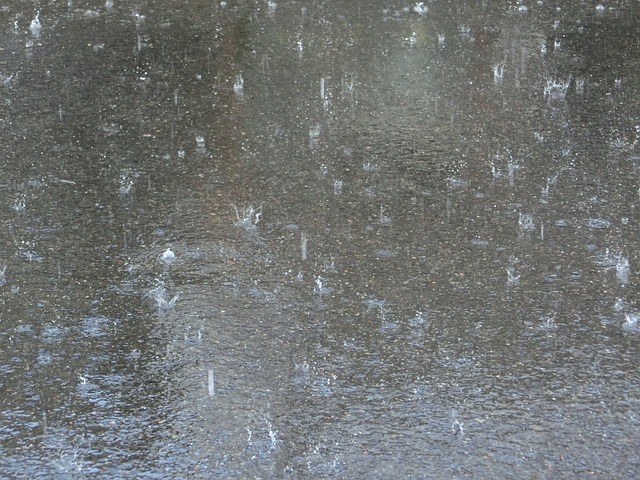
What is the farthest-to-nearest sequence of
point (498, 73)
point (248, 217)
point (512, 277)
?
point (498, 73) → point (248, 217) → point (512, 277)

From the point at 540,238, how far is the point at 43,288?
3.29 meters

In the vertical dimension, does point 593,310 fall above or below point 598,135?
below

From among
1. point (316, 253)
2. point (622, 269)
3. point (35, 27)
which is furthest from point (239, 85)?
point (622, 269)

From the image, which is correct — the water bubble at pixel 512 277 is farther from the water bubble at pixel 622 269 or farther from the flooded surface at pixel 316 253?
the water bubble at pixel 622 269

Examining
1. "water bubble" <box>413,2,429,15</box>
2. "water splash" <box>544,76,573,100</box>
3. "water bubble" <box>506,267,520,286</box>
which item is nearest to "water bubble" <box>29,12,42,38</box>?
"water bubble" <box>413,2,429,15</box>

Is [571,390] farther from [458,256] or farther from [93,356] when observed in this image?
[93,356]

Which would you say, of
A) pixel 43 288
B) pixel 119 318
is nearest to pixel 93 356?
pixel 119 318

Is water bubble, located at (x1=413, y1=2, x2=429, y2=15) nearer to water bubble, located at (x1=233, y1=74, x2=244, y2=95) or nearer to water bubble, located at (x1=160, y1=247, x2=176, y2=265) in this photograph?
water bubble, located at (x1=233, y1=74, x2=244, y2=95)

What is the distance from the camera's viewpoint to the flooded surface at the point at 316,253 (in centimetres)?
466

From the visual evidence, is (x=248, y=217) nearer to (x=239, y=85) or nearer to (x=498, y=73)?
(x=239, y=85)

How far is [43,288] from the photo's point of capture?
587 centimetres

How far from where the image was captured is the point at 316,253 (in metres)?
6.35

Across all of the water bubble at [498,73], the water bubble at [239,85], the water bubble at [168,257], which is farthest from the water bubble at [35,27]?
the water bubble at [168,257]

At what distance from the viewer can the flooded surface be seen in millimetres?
4656
